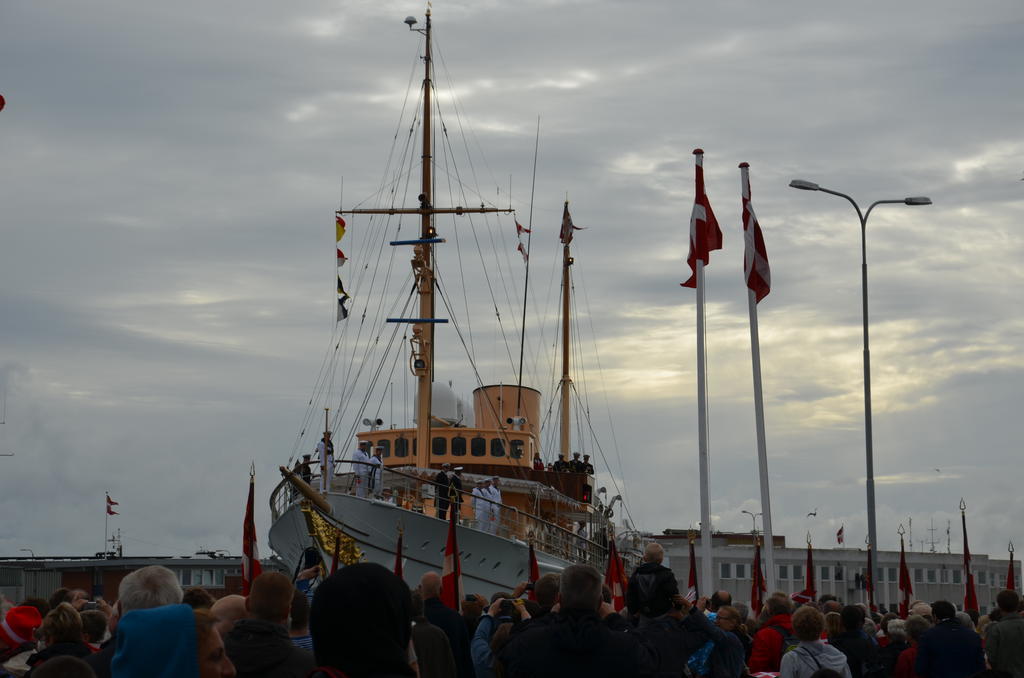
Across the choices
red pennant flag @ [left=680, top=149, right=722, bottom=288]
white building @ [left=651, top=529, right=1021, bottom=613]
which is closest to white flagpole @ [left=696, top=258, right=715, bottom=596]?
red pennant flag @ [left=680, top=149, right=722, bottom=288]

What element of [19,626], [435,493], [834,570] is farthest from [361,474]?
[834,570]

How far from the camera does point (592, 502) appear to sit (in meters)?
42.5

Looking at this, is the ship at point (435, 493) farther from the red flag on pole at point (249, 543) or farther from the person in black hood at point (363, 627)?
the person in black hood at point (363, 627)

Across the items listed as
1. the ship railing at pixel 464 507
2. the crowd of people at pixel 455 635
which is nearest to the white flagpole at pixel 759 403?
the ship railing at pixel 464 507

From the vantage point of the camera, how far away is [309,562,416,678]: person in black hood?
4.34 meters

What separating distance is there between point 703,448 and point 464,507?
10568 mm

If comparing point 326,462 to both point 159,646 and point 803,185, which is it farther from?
point 159,646

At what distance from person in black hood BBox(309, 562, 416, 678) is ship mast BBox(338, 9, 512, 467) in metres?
32.8

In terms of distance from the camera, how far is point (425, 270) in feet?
128

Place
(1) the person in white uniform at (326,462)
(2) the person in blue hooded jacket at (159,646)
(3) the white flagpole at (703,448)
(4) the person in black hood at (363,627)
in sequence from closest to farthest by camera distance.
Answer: (4) the person in black hood at (363,627), (2) the person in blue hooded jacket at (159,646), (3) the white flagpole at (703,448), (1) the person in white uniform at (326,462)

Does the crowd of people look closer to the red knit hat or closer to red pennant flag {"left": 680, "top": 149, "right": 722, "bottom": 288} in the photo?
the red knit hat

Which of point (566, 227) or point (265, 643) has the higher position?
point (566, 227)

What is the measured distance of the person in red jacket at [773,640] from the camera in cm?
1116

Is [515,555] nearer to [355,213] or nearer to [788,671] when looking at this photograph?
[355,213]
